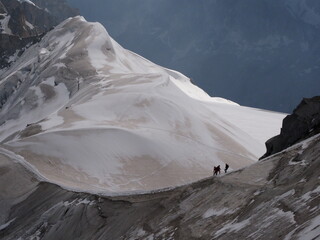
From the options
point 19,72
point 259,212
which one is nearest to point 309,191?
point 259,212

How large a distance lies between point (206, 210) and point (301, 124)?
39.7 ft

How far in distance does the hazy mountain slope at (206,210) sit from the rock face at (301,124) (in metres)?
5.56

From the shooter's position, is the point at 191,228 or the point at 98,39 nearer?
the point at 191,228

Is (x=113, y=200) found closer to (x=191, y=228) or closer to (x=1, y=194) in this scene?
(x=191, y=228)

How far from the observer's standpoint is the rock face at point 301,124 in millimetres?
29812

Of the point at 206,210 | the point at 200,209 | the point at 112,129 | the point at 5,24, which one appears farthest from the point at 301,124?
the point at 5,24

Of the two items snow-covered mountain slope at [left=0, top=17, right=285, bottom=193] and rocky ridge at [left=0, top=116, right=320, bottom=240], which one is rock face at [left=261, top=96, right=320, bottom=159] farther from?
snow-covered mountain slope at [left=0, top=17, right=285, bottom=193]

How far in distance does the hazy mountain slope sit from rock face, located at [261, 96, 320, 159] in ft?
18.3

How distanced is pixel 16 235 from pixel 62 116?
31.3 m

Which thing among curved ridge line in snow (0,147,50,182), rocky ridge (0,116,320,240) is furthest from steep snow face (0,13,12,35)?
rocky ridge (0,116,320,240)

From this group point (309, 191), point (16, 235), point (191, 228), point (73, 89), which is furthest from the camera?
point (73, 89)

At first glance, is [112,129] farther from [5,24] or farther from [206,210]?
[5,24]

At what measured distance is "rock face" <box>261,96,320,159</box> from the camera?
97.8ft

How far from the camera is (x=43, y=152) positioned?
4378 centimetres
